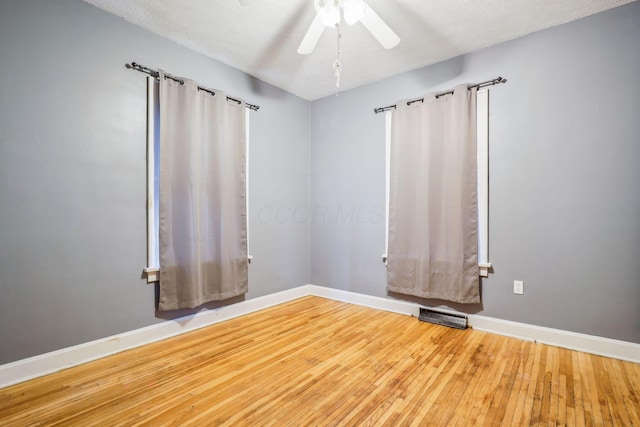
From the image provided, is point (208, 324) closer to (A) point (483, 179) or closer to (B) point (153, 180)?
(B) point (153, 180)

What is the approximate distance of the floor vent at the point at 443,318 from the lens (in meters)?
2.77

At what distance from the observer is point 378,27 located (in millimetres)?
1876

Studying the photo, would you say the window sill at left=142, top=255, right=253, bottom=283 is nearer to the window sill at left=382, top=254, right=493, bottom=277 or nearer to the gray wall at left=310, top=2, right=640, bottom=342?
the gray wall at left=310, top=2, right=640, bottom=342

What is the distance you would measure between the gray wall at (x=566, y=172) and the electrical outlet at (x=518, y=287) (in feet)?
0.10

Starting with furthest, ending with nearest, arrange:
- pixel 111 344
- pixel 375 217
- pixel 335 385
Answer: pixel 375 217, pixel 111 344, pixel 335 385

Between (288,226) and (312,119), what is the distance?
4.96 feet

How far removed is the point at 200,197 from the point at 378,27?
1988 millimetres

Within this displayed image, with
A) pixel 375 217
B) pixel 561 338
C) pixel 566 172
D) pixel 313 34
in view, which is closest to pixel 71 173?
pixel 313 34

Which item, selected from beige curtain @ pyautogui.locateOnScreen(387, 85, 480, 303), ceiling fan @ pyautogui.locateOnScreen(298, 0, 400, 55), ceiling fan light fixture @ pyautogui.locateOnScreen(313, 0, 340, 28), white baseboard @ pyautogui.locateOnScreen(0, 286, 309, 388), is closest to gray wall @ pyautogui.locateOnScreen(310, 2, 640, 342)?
beige curtain @ pyautogui.locateOnScreen(387, 85, 480, 303)

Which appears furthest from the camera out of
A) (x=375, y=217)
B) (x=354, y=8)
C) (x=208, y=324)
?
(x=375, y=217)

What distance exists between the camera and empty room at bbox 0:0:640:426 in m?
1.80

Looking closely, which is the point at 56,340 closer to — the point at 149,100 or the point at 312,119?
the point at 149,100

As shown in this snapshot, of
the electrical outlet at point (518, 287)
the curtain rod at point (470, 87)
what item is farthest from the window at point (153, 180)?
the electrical outlet at point (518, 287)

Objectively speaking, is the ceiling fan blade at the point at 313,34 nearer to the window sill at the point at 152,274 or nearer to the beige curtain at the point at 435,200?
the beige curtain at the point at 435,200
